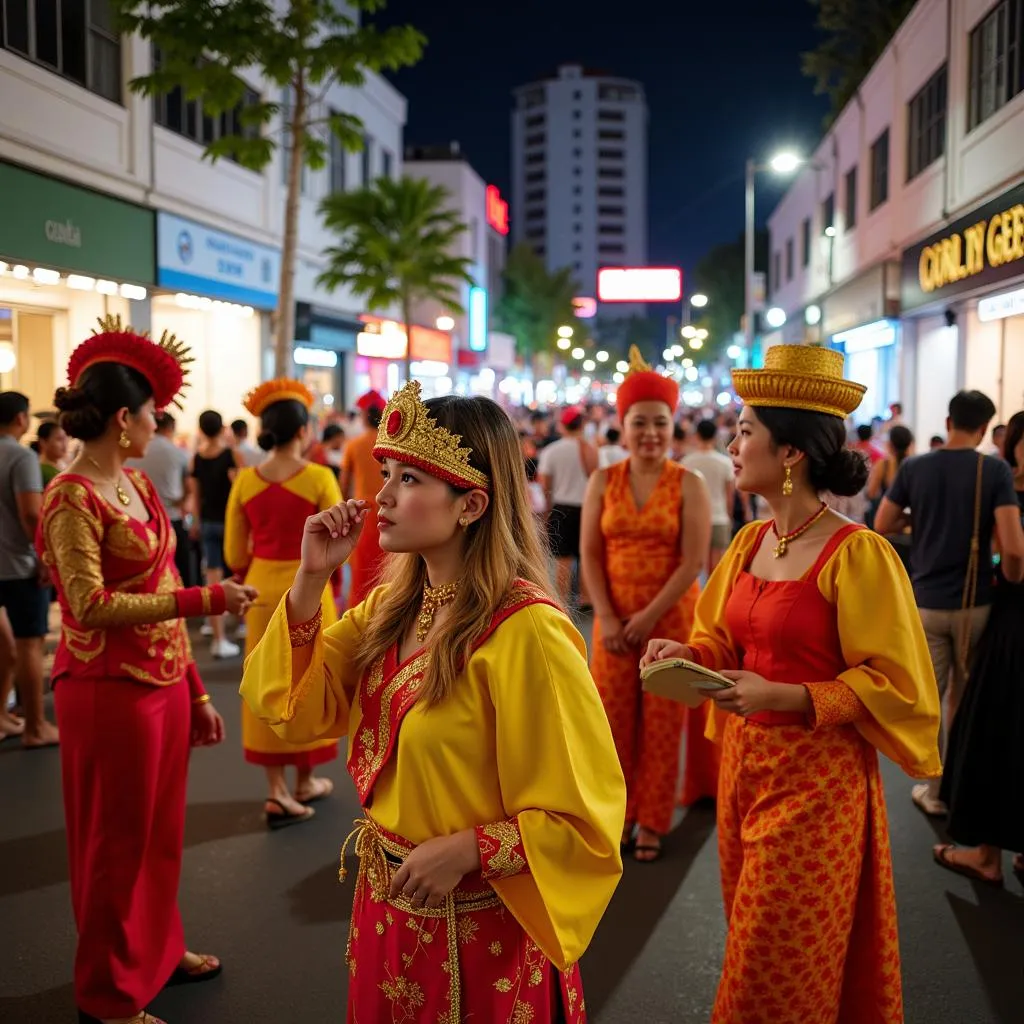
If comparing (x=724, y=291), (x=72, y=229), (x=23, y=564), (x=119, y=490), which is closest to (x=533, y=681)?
(x=119, y=490)

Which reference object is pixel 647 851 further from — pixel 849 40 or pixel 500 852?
pixel 849 40

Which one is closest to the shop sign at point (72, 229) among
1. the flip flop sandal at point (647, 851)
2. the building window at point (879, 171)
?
the flip flop sandal at point (647, 851)

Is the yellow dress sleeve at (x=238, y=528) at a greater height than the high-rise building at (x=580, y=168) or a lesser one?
lesser

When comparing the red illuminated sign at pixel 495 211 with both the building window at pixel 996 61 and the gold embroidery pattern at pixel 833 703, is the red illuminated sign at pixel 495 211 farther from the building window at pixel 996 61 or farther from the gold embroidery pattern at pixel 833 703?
the gold embroidery pattern at pixel 833 703

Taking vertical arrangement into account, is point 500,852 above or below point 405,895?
above

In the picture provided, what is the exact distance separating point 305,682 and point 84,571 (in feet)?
4.46

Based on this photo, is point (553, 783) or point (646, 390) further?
point (646, 390)

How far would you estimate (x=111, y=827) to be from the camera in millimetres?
3443

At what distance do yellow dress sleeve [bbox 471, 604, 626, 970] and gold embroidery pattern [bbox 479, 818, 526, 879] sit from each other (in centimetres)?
2

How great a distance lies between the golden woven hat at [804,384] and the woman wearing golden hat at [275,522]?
280 cm

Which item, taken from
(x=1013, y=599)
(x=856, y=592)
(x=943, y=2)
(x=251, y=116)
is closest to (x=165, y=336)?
(x=856, y=592)

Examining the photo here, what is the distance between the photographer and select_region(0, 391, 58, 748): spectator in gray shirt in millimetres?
6523

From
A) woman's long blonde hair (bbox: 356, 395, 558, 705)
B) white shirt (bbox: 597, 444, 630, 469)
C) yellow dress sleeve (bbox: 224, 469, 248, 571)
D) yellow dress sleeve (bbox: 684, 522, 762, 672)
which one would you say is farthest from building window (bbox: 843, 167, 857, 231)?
woman's long blonde hair (bbox: 356, 395, 558, 705)

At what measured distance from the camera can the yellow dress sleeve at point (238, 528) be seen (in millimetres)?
5543
